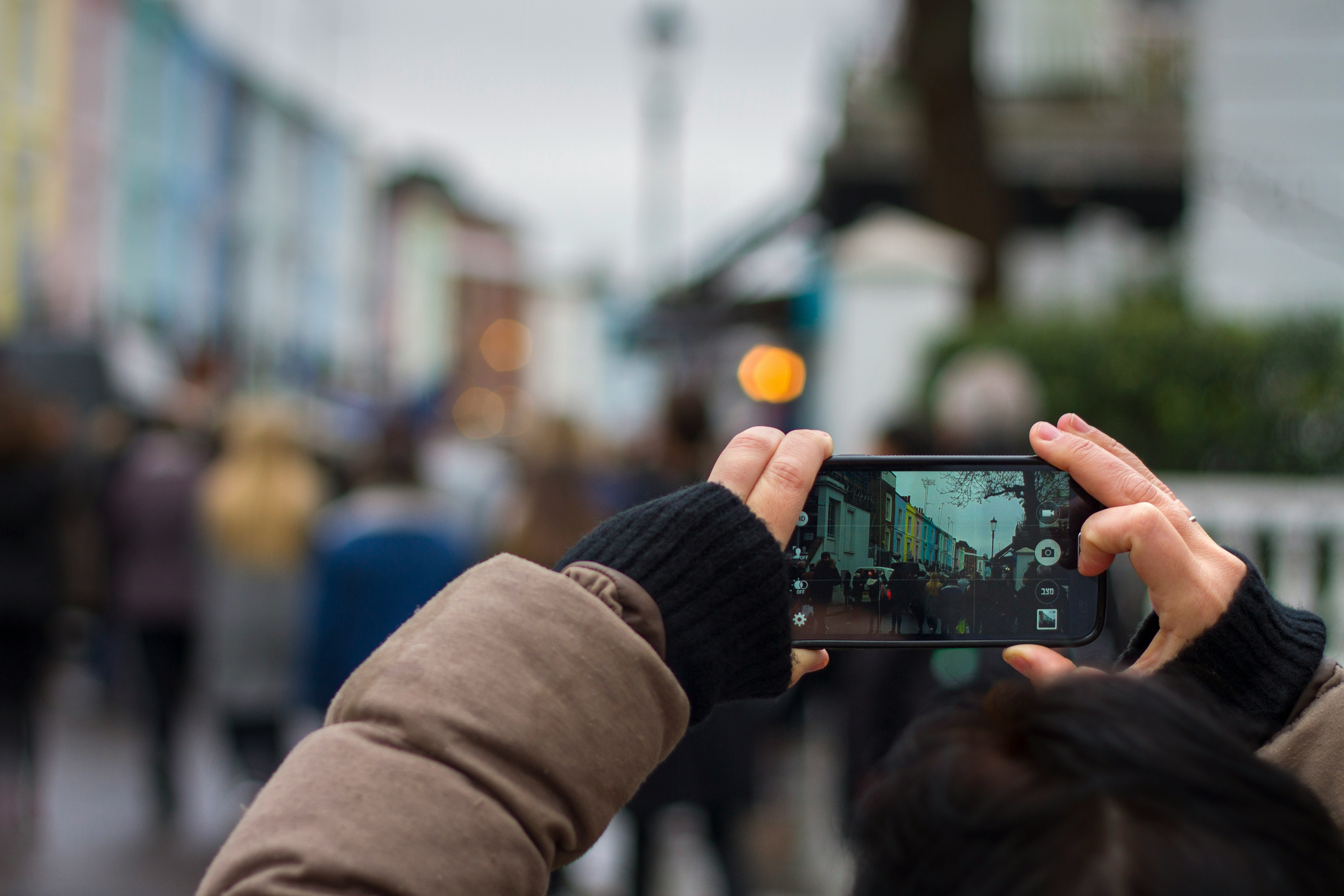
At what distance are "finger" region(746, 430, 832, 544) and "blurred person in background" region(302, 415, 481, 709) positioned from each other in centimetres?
391

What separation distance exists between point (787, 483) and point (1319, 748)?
1.62 feet

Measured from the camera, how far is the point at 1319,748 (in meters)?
1.01

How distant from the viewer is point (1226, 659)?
3.37ft

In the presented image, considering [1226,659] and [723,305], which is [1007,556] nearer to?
[1226,659]

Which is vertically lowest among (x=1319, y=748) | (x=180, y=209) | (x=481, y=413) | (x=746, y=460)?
(x=481, y=413)

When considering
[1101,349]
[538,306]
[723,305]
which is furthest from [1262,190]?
[538,306]

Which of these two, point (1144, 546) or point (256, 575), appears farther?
point (256, 575)

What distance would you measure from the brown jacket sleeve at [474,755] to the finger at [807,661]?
0.60ft

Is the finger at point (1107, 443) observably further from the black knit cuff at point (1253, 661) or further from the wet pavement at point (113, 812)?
the wet pavement at point (113, 812)

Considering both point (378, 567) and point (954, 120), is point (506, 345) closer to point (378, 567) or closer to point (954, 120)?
point (954, 120)

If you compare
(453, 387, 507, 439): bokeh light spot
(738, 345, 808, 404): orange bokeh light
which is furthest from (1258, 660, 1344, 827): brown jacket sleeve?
(453, 387, 507, 439): bokeh light spot

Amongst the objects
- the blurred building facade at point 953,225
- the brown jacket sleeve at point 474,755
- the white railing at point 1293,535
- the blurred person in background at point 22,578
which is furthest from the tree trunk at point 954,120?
the brown jacket sleeve at point 474,755

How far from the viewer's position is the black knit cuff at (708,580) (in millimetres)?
927

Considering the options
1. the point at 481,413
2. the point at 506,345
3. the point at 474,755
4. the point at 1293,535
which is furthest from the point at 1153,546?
the point at 506,345
